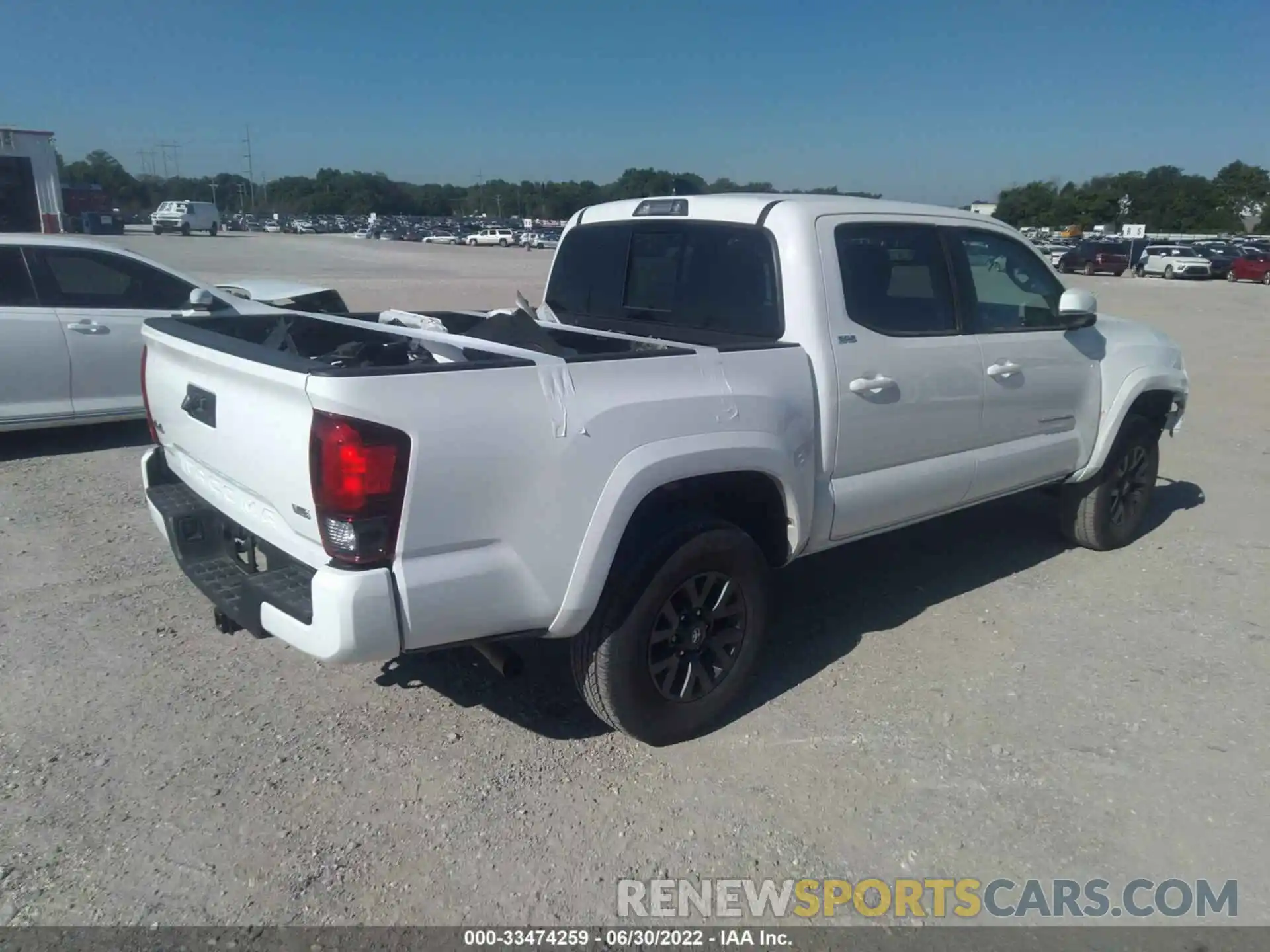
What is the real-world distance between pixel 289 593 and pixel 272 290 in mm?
6332

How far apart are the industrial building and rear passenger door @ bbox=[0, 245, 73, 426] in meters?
20.0

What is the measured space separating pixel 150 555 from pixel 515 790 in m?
3.06

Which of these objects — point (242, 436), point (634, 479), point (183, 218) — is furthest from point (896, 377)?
point (183, 218)

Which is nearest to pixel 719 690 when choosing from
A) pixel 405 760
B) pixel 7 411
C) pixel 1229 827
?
pixel 405 760

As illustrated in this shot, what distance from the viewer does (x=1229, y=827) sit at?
10.8 feet

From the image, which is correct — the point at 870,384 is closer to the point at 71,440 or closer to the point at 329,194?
the point at 71,440

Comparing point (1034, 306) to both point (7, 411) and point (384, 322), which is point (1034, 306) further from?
point (7, 411)

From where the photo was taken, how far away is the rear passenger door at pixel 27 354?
693cm

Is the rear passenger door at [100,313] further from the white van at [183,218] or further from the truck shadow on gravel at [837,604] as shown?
the white van at [183,218]

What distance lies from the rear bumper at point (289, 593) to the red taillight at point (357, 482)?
0.09 meters

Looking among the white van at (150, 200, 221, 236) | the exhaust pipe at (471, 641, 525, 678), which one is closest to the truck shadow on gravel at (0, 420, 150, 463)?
the exhaust pipe at (471, 641, 525, 678)

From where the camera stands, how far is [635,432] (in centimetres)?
318

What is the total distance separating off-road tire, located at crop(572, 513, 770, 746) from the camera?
3.34 m

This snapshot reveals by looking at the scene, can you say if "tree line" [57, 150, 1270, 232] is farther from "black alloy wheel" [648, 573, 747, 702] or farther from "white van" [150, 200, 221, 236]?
"black alloy wheel" [648, 573, 747, 702]
